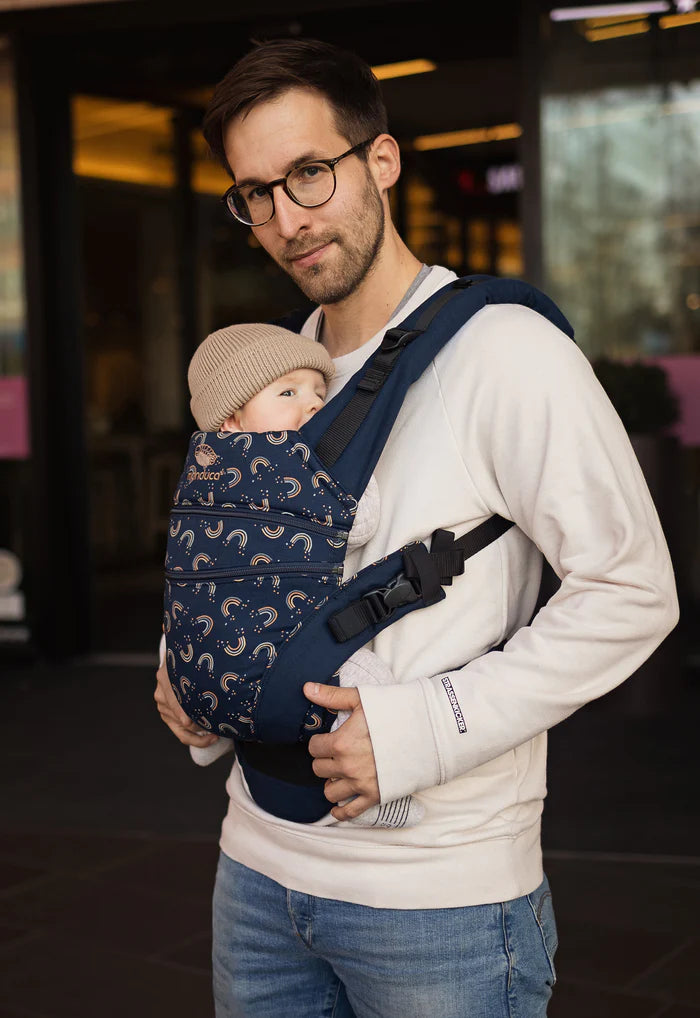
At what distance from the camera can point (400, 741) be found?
1.53m

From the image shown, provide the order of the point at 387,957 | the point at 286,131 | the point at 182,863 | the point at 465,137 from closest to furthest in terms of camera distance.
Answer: the point at 387,957, the point at 286,131, the point at 182,863, the point at 465,137

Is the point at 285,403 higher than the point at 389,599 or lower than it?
higher

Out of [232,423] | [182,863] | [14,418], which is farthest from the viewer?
[14,418]

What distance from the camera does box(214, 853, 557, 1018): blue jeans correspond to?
5.27 ft

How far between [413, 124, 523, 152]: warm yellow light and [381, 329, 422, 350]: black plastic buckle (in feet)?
27.7

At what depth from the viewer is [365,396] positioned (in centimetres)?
165

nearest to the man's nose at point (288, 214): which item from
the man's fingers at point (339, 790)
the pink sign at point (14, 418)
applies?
the man's fingers at point (339, 790)

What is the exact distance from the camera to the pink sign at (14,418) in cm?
793

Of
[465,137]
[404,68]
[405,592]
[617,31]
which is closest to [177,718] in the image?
[405,592]

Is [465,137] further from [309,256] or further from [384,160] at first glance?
[309,256]

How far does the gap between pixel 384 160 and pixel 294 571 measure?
0.72 metres

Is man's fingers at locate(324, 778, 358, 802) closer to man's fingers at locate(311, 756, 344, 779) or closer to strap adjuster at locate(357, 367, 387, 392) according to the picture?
man's fingers at locate(311, 756, 344, 779)

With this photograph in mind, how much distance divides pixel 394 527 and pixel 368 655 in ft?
0.57

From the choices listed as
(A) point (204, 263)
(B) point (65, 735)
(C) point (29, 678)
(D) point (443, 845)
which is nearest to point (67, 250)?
(A) point (204, 263)
